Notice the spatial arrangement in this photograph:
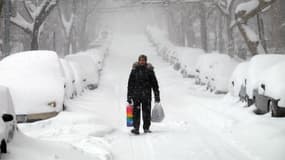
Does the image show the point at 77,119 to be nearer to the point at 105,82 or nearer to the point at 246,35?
the point at 246,35

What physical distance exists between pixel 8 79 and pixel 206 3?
26.4m

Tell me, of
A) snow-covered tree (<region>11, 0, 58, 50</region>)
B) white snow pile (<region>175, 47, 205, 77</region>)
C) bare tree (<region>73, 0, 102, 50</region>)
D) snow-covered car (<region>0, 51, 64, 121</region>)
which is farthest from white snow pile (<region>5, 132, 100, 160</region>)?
bare tree (<region>73, 0, 102, 50</region>)

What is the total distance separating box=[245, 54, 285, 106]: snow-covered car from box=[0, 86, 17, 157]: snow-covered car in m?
8.11

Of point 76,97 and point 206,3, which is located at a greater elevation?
point 206,3

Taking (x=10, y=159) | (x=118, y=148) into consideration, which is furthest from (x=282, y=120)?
(x=10, y=159)

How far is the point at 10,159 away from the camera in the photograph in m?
6.56

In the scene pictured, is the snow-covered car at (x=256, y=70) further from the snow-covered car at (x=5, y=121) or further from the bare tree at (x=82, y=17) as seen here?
the bare tree at (x=82, y=17)

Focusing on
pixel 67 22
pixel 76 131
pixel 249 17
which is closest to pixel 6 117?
pixel 76 131

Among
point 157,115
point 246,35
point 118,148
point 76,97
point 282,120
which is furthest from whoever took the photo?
point 246,35

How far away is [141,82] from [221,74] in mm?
11777

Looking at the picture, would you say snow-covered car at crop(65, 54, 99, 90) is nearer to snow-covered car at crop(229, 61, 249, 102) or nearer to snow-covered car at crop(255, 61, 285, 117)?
snow-covered car at crop(229, 61, 249, 102)

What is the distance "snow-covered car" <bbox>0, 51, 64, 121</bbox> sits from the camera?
44.4ft

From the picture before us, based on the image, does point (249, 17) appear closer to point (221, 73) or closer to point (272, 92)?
point (221, 73)

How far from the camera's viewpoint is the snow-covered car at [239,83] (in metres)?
16.5
